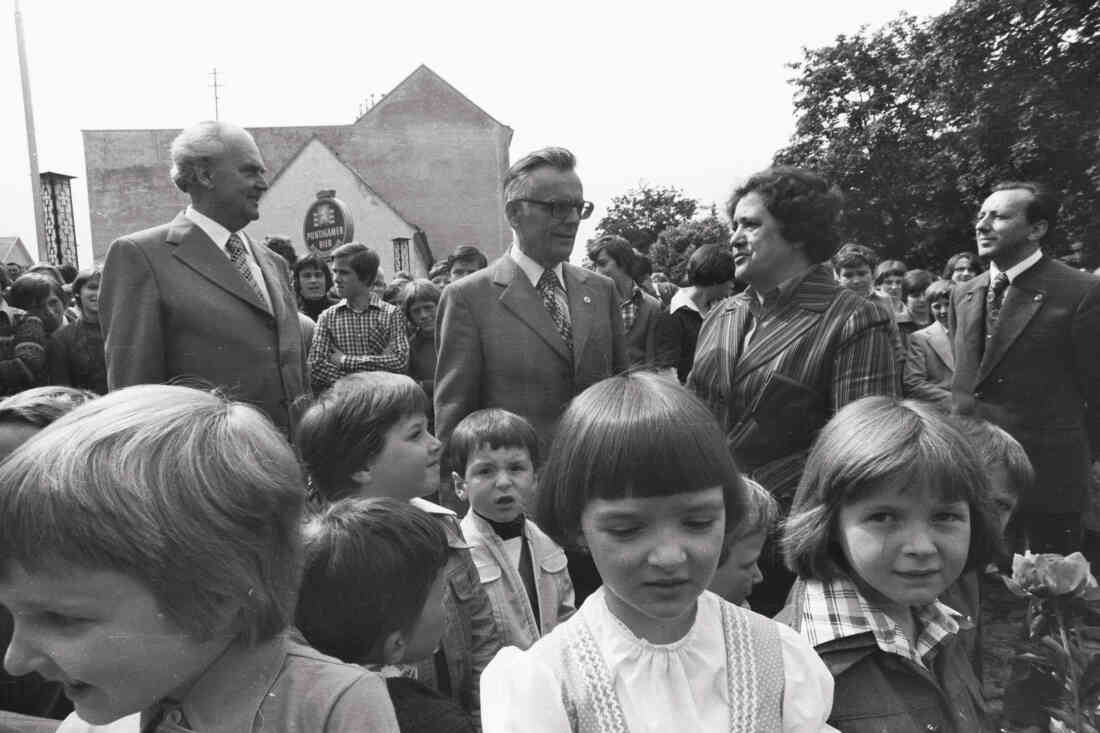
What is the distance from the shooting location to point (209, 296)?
3729 millimetres

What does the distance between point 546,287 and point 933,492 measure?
2.19 m

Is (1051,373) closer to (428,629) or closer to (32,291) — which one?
(428,629)

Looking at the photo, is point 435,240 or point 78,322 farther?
point 435,240

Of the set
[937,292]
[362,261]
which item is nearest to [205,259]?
[362,261]

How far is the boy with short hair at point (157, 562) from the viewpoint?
1.31 meters

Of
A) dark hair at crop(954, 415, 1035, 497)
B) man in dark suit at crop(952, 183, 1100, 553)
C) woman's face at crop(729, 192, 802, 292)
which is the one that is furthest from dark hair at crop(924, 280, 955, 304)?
dark hair at crop(954, 415, 1035, 497)

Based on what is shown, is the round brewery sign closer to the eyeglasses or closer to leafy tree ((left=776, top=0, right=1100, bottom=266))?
leafy tree ((left=776, top=0, right=1100, bottom=266))

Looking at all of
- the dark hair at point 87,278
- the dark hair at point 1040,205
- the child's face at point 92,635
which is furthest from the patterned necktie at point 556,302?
the dark hair at point 87,278

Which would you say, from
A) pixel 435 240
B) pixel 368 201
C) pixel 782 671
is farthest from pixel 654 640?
pixel 435 240

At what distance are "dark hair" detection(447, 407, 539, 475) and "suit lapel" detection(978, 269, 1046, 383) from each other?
2.62 metres

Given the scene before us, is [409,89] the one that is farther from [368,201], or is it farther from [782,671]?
[782,671]

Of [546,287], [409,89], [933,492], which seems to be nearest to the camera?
[933,492]

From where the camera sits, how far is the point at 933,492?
83.1 inches

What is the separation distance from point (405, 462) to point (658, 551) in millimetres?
1584
